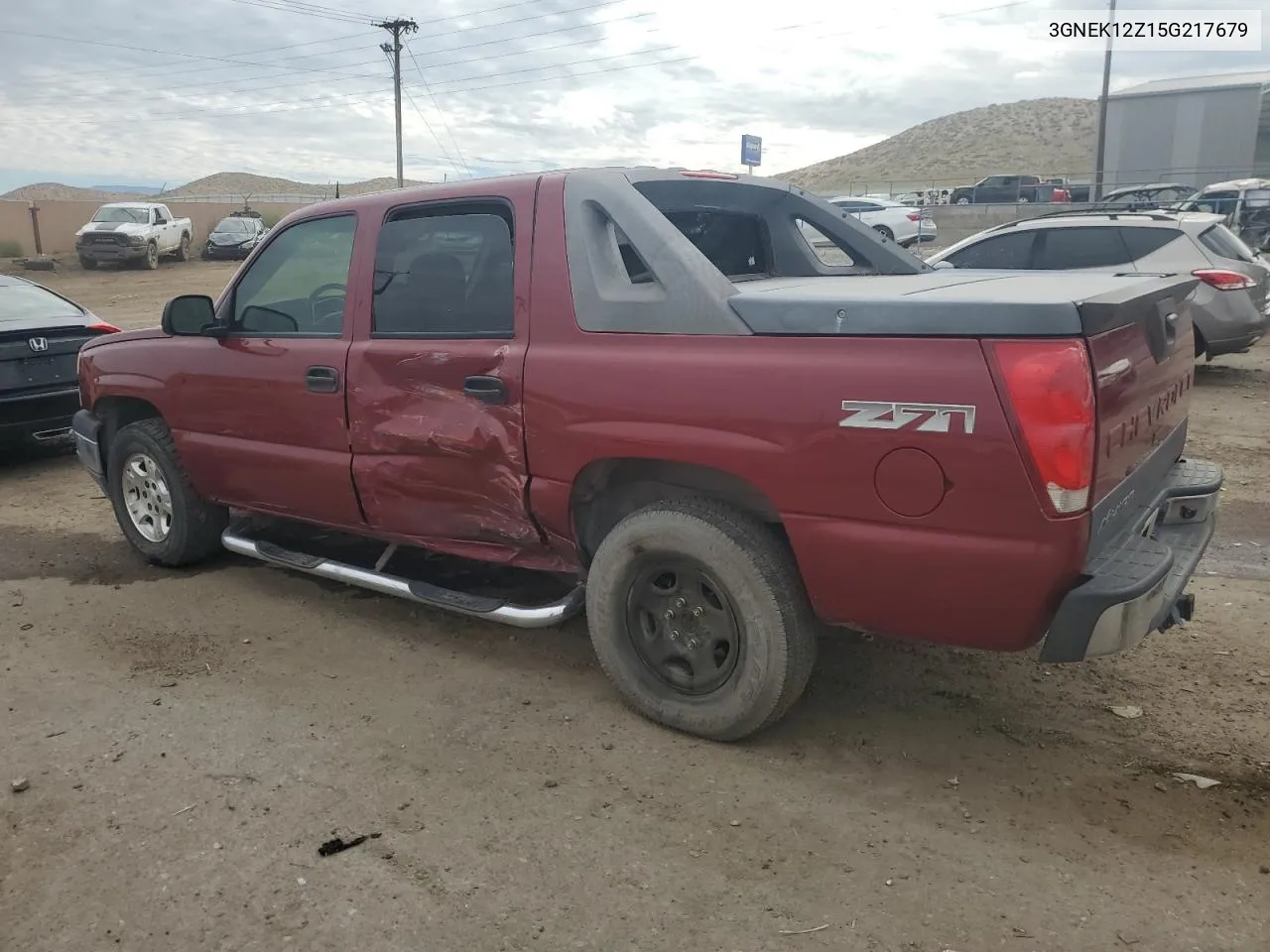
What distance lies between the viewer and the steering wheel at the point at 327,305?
167 inches

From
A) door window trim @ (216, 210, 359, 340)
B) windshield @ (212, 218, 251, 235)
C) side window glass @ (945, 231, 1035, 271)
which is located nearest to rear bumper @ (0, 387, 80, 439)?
door window trim @ (216, 210, 359, 340)

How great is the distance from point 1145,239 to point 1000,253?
129 centimetres

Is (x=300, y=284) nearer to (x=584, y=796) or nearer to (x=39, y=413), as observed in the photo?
(x=584, y=796)

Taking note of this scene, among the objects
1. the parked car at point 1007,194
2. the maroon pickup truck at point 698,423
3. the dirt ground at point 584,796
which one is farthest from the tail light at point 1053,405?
the parked car at point 1007,194

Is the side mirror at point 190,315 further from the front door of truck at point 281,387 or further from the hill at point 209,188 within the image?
the hill at point 209,188

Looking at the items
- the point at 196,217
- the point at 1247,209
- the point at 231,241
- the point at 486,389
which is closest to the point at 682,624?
the point at 486,389

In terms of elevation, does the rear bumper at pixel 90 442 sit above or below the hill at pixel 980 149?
below

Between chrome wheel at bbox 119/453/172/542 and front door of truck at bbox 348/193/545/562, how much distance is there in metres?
1.62

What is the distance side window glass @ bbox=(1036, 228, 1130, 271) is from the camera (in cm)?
938

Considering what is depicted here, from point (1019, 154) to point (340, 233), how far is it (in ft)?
341

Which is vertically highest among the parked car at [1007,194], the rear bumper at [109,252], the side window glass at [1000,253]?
the parked car at [1007,194]

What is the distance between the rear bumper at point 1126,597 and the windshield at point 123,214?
31461 mm

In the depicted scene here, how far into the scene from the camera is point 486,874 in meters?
2.71

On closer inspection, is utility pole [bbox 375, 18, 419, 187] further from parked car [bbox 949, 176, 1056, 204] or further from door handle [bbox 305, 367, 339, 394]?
door handle [bbox 305, 367, 339, 394]
